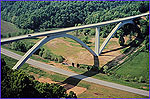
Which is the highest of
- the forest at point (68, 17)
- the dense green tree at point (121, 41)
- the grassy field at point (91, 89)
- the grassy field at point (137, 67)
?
the forest at point (68, 17)

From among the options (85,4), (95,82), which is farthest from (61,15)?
(95,82)

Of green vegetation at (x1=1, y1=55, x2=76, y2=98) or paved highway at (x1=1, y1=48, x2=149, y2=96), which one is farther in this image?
paved highway at (x1=1, y1=48, x2=149, y2=96)

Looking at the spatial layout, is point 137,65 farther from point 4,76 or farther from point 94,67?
point 4,76

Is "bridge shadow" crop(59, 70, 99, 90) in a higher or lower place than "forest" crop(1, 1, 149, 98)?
lower

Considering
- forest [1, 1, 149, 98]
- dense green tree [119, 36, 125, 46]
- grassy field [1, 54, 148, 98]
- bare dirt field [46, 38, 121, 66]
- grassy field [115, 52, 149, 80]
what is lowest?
grassy field [1, 54, 148, 98]

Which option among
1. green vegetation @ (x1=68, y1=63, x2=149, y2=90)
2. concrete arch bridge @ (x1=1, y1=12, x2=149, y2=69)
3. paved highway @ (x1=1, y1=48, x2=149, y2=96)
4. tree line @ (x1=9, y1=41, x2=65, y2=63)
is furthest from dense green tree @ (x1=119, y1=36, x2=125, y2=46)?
paved highway @ (x1=1, y1=48, x2=149, y2=96)

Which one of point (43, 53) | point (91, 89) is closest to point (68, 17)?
point (43, 53)

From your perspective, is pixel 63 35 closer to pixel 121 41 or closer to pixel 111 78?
pixel 111 78

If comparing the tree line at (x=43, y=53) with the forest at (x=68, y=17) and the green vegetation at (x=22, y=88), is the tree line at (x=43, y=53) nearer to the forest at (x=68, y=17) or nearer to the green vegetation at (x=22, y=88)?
the forest at (x=68, y=17)

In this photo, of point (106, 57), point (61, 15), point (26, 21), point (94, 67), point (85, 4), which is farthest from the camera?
point (85, 4)

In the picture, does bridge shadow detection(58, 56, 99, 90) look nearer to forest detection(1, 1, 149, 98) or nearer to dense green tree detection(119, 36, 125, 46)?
forest detection(1, 1, 149, 98)

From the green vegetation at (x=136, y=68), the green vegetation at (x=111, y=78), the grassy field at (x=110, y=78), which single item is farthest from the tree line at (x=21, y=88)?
the green vegetation at (x=136, y=68)
